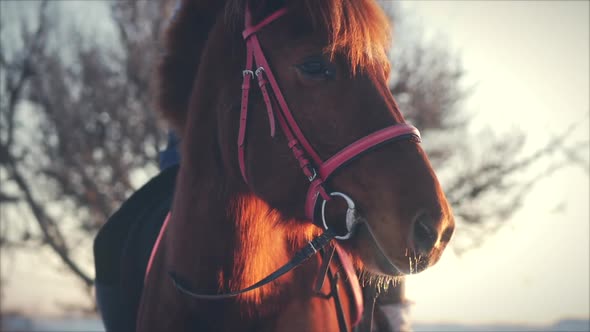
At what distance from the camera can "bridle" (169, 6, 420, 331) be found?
184 cm

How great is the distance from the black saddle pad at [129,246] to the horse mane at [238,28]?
0.82 meters

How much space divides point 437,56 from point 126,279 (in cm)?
742

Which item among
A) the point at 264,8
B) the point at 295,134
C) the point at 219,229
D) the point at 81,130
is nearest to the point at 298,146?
the point at 295,134

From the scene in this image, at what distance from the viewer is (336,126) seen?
1910 millimetres

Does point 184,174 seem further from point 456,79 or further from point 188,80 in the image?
point 456,79

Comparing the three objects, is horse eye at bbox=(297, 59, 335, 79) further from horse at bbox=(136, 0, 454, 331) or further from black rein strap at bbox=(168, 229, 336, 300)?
black rein strap at bbox=(168, 229, 336, 300)

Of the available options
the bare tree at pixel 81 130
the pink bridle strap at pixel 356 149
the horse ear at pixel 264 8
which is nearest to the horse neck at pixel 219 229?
the pink bridle strap at pixel 356 149

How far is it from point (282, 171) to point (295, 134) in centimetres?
16

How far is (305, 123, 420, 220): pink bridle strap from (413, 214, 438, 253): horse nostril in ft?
0.99

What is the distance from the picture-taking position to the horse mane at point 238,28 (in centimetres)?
196

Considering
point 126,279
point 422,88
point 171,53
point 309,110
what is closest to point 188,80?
point 171,53

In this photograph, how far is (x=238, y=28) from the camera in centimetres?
231

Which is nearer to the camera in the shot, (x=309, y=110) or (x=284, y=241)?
(x=309, y=110)

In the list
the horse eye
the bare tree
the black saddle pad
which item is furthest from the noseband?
the bare tree
